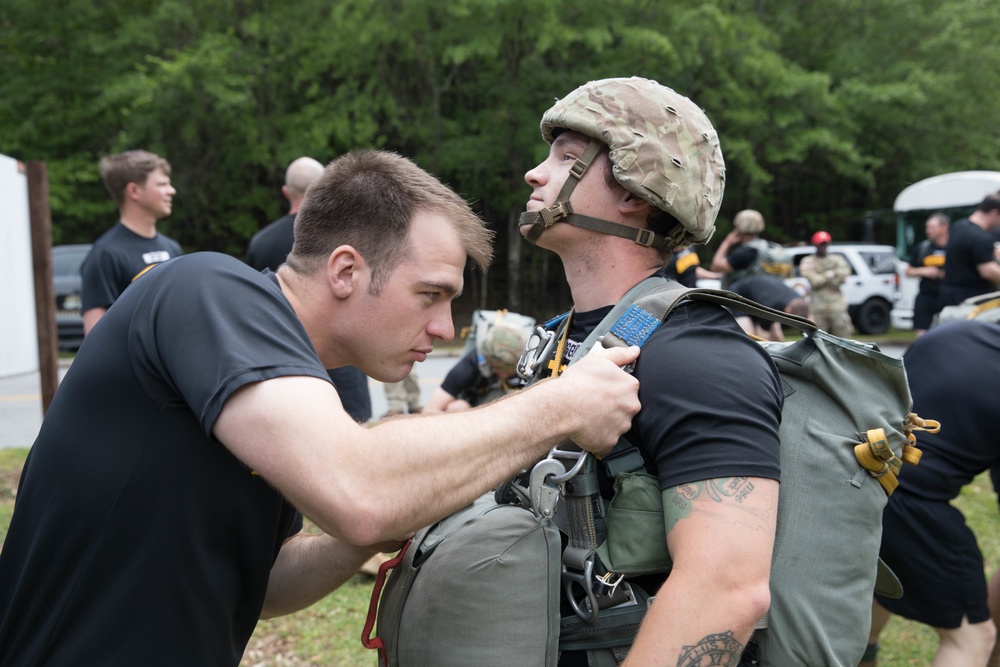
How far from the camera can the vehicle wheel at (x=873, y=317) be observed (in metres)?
19.2

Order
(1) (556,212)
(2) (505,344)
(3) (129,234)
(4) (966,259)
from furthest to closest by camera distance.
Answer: (4) (966,259), (3) (129,234), (2) (505,344), (1) (556,212)

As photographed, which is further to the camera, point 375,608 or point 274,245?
point 274,245

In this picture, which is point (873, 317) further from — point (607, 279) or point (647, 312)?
point (647, 312)

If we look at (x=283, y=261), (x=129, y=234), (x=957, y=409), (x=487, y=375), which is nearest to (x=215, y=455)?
(x=957, y=409)

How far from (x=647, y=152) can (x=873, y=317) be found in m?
19.0

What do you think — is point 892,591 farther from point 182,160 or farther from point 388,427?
point 182,160

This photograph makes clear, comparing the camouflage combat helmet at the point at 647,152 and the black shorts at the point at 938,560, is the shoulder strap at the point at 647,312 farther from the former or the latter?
the black shorts at the point at 938,560

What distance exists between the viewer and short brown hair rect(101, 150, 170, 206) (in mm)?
5770

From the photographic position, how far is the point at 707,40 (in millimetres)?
19891

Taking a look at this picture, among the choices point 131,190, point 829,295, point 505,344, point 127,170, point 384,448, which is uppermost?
point 384,448

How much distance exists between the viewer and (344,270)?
197 cm

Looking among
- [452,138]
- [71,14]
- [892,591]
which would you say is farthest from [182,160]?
[892,591]

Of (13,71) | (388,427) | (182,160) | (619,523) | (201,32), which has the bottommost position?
(182,160)

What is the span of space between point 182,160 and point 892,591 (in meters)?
22.6
